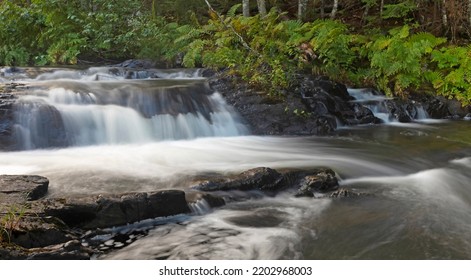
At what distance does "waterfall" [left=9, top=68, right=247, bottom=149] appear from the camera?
758 centimetres

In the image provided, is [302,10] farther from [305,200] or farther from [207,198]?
[207,198]

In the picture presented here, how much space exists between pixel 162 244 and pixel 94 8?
13.1m

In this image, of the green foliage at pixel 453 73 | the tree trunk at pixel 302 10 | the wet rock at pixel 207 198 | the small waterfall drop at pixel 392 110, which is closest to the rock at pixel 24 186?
the wet rock at pixel 207 198

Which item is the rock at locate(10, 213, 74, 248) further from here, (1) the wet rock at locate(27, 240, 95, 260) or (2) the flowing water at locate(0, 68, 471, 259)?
(2) the flowing water at locate(0, 68, 471, 259)

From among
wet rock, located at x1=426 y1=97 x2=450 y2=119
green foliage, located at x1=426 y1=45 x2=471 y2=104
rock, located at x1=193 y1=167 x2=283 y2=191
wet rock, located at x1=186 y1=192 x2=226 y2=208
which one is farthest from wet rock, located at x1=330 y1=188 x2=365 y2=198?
green foliage, located at x1=426 y1=45 x2=471 y2=104

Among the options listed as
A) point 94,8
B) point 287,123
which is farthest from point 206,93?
point 94,8

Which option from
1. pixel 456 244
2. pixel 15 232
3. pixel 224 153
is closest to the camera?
pixel 15 232

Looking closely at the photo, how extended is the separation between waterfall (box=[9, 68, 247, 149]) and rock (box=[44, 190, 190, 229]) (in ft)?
11.8

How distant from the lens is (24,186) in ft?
15.5

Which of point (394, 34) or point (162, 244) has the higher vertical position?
point (394, 34)

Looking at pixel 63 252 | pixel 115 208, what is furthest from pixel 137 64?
pixel 63 252

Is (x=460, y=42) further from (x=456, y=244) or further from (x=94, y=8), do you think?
(x=94, y=8)

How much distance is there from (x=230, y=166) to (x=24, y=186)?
271 cm

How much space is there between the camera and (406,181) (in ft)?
19.4
